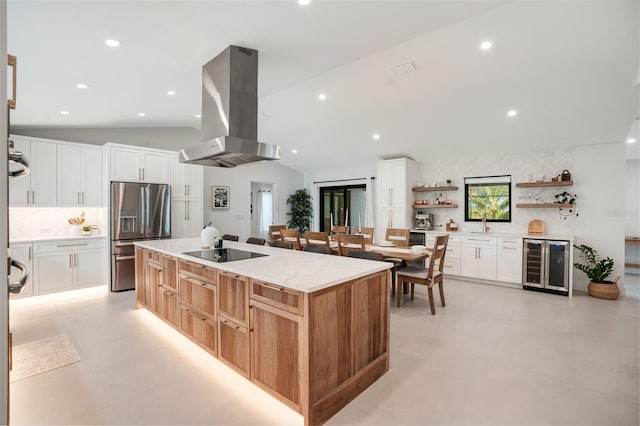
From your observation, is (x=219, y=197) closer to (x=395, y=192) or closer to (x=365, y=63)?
(x=395, y=192)

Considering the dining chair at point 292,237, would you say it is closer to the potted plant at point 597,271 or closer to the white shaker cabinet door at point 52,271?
the white shaker cabinet door at point 52,271

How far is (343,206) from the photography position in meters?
8.34

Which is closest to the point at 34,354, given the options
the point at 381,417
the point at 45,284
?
the point at 45,284

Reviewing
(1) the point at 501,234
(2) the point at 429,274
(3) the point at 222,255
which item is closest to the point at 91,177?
(3) the point at 222,255

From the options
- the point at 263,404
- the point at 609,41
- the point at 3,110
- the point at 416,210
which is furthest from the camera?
the point at 416,210

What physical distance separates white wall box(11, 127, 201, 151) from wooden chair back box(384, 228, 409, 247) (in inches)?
173

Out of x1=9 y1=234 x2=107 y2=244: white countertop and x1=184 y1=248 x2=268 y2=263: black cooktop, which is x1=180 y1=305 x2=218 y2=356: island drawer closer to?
x1=184 y1=248 x2=268 y2=263: black cooktop

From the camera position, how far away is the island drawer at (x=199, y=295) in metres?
2.56

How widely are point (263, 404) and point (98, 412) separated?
106 cm

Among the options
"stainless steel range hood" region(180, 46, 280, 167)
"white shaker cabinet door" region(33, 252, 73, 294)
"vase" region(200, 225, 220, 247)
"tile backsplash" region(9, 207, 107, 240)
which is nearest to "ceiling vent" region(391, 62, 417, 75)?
"stainless steel range hood" region(180, 46, 280, 167)

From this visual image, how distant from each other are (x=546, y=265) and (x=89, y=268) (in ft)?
23.7

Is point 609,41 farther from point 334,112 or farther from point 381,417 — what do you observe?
point 381,417

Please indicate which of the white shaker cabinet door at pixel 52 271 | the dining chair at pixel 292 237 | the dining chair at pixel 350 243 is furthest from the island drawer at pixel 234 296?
the white shaker cabinet door at pixel 52 271

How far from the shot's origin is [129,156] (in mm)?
5086
